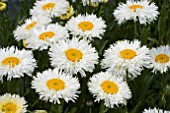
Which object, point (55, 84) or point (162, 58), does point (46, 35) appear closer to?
point (55, 84)

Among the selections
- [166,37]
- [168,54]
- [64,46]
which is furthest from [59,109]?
[166,37]

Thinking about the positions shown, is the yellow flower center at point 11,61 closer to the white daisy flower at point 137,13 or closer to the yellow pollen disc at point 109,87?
the yellow pollen disc at point 109,87

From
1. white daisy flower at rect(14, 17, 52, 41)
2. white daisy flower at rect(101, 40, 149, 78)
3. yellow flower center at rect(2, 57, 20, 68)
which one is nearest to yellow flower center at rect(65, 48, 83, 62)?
white daisy flower at rect(101, 40, 149, 78)

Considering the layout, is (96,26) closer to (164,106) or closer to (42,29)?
(42,29)

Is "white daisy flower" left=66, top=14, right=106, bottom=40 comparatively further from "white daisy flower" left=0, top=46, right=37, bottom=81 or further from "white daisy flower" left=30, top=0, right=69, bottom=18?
"white daisy flower" left=0, top=46, right=37, bottom=81

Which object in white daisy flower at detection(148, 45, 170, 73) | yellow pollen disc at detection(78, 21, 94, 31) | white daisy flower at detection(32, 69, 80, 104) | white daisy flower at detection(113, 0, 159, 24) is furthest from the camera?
white daisy flower at detection(113, 0, 159, 24)

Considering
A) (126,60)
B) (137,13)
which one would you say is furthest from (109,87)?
(137,13)
